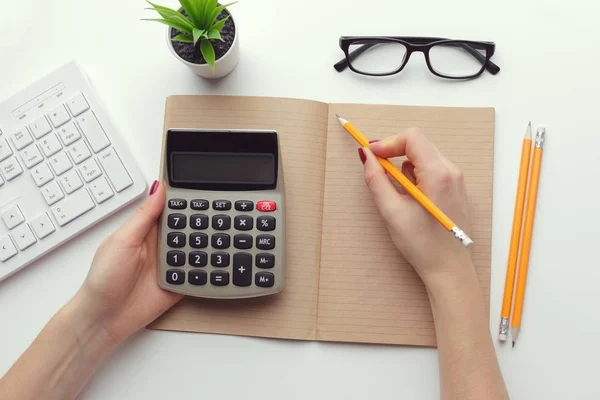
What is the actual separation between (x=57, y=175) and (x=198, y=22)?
255 millimetres

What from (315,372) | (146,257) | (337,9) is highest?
(337,9)

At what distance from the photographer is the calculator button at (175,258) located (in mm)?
665

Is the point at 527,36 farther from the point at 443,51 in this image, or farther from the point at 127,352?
the point at 127,352

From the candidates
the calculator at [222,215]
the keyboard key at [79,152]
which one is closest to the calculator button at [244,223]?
the calculator at [222,215]

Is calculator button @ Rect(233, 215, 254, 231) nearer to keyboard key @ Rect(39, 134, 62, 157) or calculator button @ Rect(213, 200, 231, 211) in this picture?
calculator button @ Rect(213, 200, 231, 211)

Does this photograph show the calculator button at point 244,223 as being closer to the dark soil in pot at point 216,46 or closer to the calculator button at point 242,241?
the calculator button at point 242,241

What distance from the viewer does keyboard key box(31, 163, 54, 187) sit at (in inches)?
27.5

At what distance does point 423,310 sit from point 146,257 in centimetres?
34

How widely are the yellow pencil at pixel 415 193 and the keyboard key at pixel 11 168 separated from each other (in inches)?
15.6

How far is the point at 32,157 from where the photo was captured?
0.70 metres

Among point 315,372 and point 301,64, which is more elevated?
point 301,64

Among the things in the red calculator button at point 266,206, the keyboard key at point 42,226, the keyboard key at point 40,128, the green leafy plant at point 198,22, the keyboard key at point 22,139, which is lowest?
the keyboard key at point 42,226

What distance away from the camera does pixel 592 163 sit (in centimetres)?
70

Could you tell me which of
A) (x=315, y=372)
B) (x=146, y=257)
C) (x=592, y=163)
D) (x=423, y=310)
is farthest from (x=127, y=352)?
(x=592, y=163)
